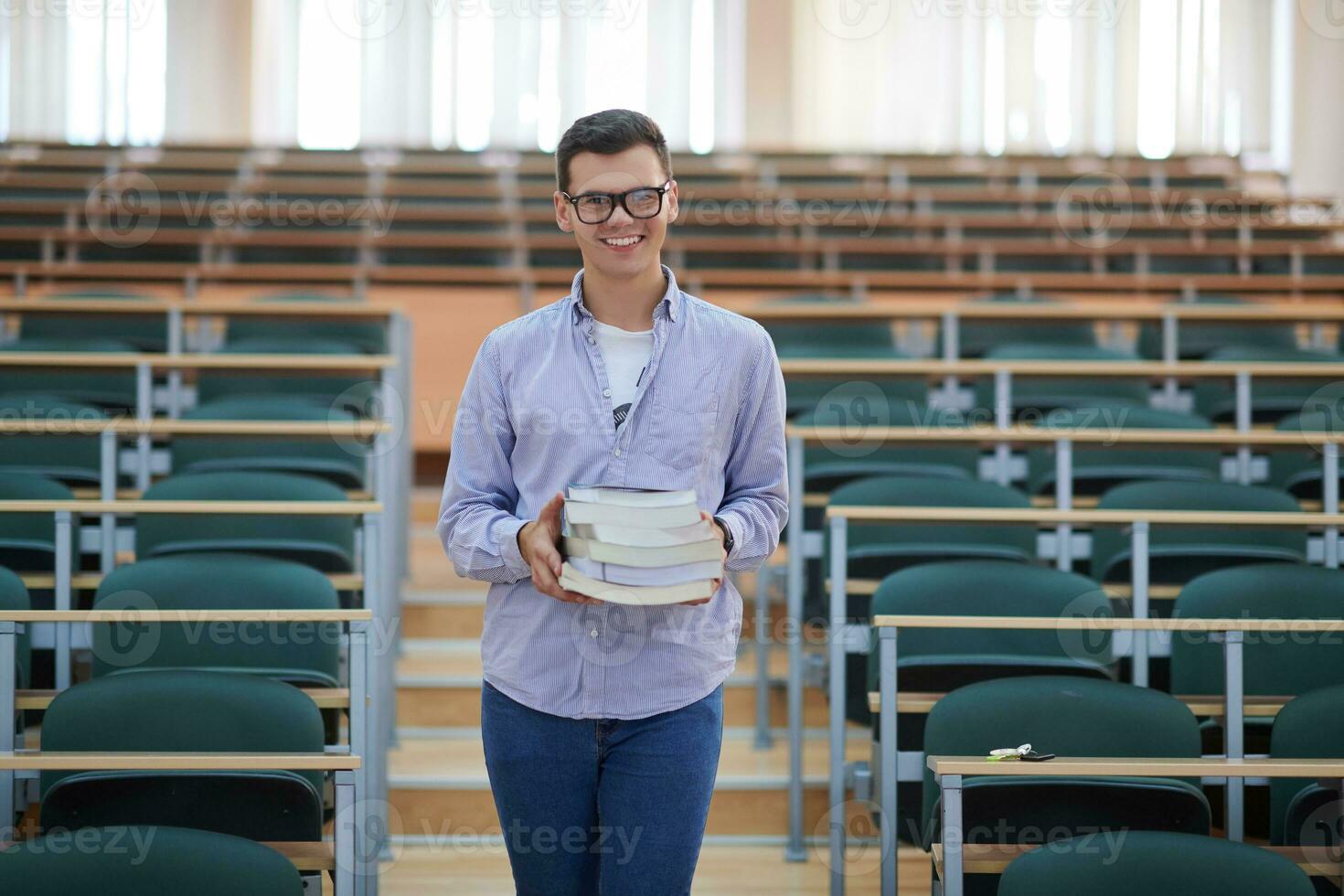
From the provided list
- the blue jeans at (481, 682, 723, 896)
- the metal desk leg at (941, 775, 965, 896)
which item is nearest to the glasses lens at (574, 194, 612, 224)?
the blue jeans at (481, 682, 723, 896)

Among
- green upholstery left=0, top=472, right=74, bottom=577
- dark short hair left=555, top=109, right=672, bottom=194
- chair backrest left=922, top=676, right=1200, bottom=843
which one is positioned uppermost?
dark short hair left=555, top=109, right=672, bottom=194

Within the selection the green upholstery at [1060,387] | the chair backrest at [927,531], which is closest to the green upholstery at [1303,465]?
the green upholstery at [1060,387]

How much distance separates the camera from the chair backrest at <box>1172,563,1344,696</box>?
83.4 inches

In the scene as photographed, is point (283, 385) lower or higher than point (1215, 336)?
lower

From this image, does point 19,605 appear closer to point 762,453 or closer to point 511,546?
point 511,546

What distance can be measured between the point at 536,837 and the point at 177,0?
333 inches

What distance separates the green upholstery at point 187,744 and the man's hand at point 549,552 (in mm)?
803

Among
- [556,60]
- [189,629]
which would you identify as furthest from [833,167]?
[189,629]

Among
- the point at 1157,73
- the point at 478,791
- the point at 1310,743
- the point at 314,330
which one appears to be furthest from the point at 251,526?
the point at 1157,73

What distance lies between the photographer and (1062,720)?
5.88 feet

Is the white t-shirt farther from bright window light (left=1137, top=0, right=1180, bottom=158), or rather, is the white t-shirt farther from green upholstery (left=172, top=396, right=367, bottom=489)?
bright window light (left=1137, top=0, right=1180, bottom=158)

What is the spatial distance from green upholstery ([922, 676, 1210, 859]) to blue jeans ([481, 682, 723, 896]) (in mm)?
686

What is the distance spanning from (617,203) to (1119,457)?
2.35 m

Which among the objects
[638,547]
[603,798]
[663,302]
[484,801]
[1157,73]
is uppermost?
[1157,73]
